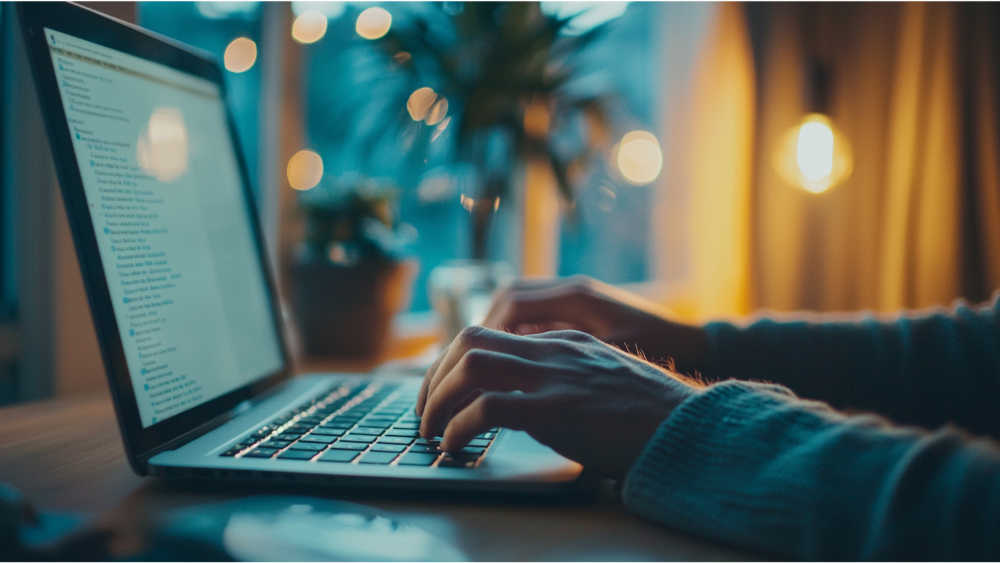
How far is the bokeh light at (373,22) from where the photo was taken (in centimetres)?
135

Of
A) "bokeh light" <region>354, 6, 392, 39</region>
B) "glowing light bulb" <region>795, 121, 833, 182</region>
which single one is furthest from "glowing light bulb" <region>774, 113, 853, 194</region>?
"bokeh light" <region>354, 6, 392, 39</region>

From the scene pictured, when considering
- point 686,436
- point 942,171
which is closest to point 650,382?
point 686,436

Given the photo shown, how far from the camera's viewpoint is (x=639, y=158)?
8.50ft

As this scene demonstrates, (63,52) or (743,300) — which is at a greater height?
(63,52)

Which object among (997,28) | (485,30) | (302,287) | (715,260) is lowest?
(715,260)

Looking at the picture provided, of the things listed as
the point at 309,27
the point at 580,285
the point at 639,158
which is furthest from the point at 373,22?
the point at 639,158

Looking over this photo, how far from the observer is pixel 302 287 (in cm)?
108

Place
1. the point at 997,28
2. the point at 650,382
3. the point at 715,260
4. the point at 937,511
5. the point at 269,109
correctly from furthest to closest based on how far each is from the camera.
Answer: the point at 715,260
the point at 997,28
the point at 269,109
the point at 650,382
the point at 937,511

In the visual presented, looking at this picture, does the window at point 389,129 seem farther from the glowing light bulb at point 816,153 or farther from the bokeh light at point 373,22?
the glowing light bulb at point 816,153

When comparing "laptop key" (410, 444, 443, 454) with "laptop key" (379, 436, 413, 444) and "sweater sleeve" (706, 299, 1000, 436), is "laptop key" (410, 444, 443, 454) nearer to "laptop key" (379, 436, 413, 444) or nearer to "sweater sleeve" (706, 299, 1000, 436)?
"laptop key" (379, 436, 413, 444)

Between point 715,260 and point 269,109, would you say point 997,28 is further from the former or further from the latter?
point 269,109

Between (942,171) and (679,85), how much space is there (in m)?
1.07

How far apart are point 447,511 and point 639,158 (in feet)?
7.87

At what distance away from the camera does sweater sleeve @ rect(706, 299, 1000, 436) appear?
0.68 meters
